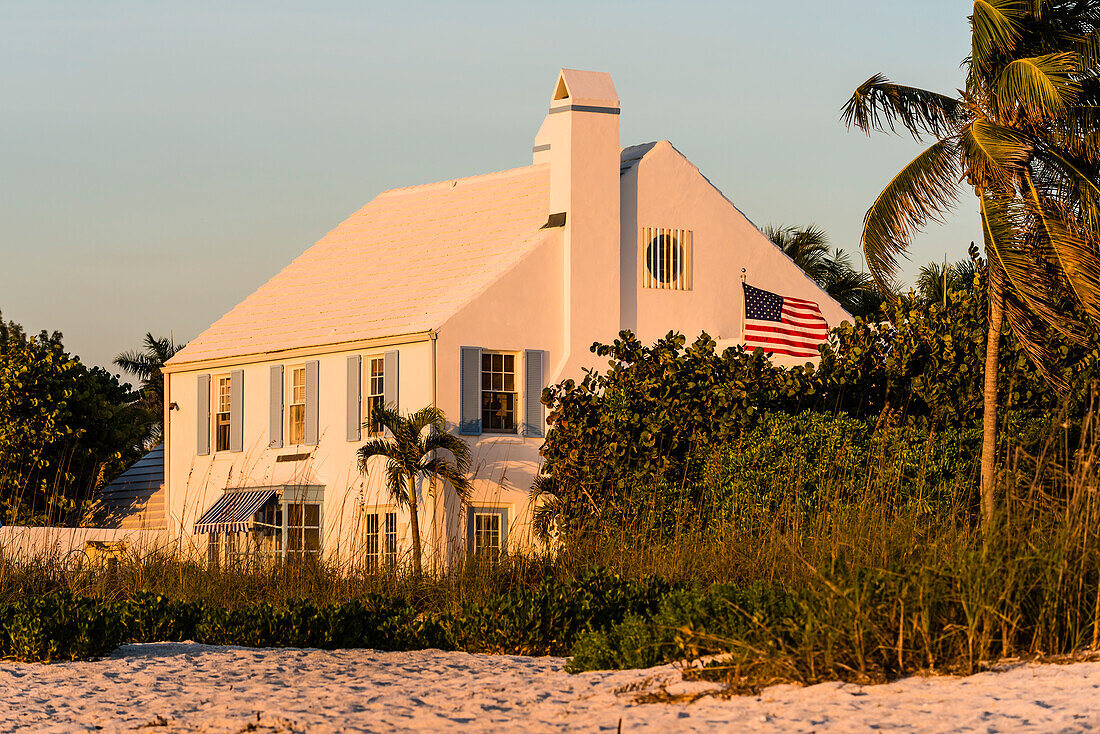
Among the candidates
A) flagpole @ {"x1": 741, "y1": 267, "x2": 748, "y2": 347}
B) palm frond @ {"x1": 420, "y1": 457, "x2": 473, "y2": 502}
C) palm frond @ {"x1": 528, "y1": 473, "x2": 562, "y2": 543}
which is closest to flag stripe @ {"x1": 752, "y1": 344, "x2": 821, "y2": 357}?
flagpole @ {"x1": 741, "y1": 267, "x2": 748, "y2": 347}

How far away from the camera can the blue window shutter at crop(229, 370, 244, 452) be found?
29.1m

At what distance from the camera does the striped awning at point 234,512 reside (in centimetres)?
2673

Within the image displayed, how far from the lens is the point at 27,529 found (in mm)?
17000

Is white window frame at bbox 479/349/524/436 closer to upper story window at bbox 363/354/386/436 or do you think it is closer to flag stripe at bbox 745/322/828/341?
upper story window at bbox 363/354/386/436

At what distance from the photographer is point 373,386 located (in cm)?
2672

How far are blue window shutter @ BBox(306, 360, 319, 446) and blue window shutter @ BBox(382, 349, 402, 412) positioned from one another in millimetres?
1958

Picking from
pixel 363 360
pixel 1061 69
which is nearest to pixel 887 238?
pixel 1061 69

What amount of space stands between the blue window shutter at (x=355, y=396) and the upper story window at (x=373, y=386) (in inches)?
4.2

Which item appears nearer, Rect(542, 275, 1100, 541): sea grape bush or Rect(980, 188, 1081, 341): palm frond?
Rect(980, 188, 1081, 341): palm frond

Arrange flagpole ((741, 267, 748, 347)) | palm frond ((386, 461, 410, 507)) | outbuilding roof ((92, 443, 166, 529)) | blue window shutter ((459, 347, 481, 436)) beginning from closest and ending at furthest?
palm frond ((386, 461, 410, 507))
blue window shutter ((459, 347, 481, 436))
flagpole ((741, 267, 748, 347))
outbuilding roof ((92, 443, 166, 529))

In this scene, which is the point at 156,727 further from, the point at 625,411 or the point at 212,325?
the point at 212,325

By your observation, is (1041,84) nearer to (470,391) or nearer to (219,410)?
(470,391)

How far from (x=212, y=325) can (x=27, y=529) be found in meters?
15.3

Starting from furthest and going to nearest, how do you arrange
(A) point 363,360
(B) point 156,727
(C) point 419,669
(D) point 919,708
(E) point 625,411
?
1. (A) point 363,360
2. (E) point 625,411
3. (C) point 419,669
4. (B) point 156,727
5. (D) point 919,708
